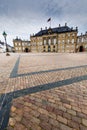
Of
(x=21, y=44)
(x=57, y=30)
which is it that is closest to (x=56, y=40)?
(x=57, y=30)

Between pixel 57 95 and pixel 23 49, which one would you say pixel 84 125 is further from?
pixel 23 49

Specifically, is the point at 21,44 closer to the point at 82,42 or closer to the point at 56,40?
the point at 56,40

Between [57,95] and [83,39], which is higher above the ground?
[83,39]

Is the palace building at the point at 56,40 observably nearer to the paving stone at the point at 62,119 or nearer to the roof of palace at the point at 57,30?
the roof of palace at the point at 57,30

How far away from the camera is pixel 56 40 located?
157 feet

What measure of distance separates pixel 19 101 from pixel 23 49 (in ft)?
189

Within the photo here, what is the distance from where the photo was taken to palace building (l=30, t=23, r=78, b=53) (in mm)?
44528

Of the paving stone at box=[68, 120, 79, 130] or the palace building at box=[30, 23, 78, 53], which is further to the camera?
the palace building at box=[30, 23, 78, 53]

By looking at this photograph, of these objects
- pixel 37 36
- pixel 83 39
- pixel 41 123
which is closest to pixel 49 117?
pixel 41 123

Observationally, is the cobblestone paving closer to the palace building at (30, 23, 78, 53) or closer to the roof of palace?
the palace building at (30, 23, 78, 53)

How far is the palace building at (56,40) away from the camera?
146ft

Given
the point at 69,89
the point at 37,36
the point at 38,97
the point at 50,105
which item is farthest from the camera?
the point at 37,36

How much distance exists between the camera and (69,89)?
3418mm

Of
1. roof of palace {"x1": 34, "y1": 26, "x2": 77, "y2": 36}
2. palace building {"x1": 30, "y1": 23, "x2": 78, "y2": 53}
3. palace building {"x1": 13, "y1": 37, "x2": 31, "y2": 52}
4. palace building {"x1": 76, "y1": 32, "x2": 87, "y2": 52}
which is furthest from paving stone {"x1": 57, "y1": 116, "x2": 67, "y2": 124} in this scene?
palace building {"x1": 13, "y1": 37, "x2": 31, "y2": 52}
